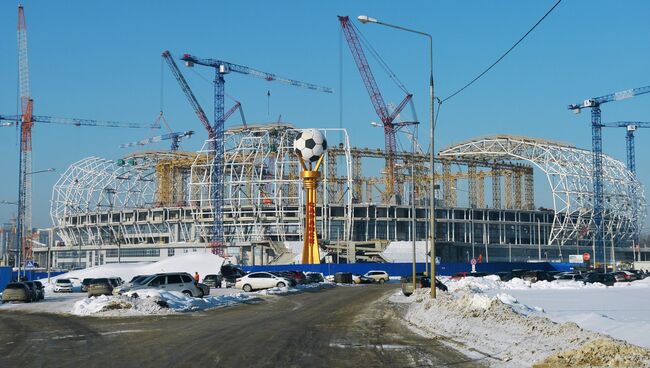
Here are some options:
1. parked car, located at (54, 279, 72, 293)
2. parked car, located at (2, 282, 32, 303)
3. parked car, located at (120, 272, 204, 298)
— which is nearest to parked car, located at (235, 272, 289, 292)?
parked car, located at (120, 272, 204, 298)

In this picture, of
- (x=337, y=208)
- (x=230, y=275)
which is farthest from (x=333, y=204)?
(x=230, y=275)

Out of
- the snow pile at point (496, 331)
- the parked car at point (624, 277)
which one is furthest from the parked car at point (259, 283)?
the parked car at point (624, 277)

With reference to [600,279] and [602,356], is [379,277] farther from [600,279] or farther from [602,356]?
[602,356]

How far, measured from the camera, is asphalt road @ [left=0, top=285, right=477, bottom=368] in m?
15.5

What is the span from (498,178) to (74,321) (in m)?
138

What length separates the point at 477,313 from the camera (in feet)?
75.9

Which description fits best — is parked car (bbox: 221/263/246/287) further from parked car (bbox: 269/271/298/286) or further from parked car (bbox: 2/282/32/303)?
parked car (bbox: 2/282/32/303)

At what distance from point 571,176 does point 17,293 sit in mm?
124355

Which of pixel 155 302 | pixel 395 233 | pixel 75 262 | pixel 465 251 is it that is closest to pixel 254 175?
pixel 395 233

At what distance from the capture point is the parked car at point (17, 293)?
44.5m

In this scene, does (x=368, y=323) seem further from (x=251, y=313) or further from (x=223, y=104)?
(x=223, y=104)

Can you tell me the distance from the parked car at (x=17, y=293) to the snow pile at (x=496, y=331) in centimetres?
2712

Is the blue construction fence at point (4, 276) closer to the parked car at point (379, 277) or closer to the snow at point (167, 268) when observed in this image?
the snow at point (167, 268)

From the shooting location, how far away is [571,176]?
5842 inches
